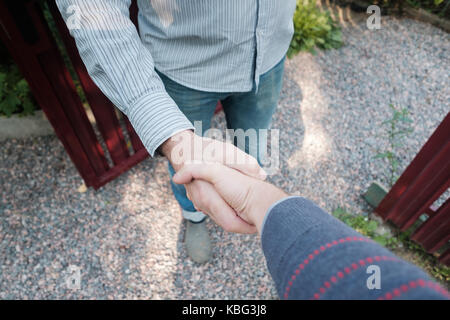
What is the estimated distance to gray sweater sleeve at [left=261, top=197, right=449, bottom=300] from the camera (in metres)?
0.56

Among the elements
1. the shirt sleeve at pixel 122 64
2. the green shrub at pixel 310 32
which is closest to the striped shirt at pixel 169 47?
the shirt sleeve at pixel 122 64

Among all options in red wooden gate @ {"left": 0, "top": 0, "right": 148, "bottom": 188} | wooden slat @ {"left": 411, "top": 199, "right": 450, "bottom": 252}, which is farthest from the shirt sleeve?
wooden slat @ {"left": 411, "top": 199, "right": 450, "bottom": 252}

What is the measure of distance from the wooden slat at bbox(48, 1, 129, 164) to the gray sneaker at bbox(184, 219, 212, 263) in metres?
0.90

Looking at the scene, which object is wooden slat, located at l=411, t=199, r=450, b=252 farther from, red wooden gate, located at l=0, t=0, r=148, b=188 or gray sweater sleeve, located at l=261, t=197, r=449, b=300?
red wooden gate, located at l=0, t=0, r=148, b=188

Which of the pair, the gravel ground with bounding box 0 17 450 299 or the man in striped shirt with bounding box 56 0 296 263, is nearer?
the man in striped shirt with bounding box 56 0 296 263

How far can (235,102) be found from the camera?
68.3 inches

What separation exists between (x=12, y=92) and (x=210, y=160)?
237cm

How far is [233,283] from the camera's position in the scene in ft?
7.43

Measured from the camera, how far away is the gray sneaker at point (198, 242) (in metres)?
2.32

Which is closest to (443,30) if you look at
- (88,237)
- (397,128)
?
(397,128)

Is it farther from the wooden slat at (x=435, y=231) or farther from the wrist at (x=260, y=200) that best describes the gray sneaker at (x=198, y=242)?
the wooden slat at (x=435, y=231)

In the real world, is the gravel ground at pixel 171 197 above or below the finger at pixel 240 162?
below
